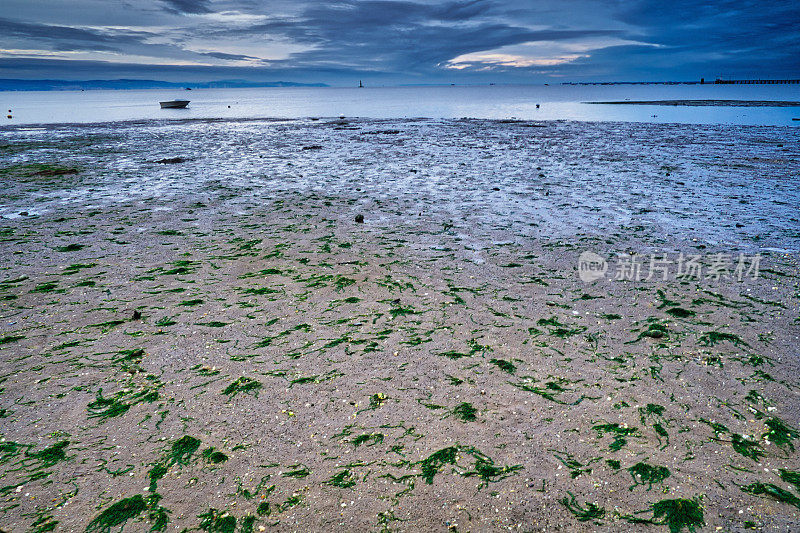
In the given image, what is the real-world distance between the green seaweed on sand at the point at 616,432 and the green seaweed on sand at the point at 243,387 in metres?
3.65

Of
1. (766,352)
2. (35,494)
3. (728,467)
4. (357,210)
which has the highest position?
(357,210)

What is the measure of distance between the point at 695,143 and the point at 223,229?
85.1 feet

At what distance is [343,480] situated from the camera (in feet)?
12.2

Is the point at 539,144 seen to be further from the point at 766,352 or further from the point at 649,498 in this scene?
the point at 649,498

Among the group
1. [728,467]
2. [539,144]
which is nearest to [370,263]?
[728,467]

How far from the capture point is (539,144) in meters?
25.7

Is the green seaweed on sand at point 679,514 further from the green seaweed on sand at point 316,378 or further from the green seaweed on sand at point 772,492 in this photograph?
the green seaweed on sand at point 316,378

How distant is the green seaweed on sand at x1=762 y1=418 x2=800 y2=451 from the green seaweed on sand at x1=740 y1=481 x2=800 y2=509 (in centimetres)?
64

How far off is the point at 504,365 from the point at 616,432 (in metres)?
1.42

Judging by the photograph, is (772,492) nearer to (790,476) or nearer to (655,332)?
(790,476)

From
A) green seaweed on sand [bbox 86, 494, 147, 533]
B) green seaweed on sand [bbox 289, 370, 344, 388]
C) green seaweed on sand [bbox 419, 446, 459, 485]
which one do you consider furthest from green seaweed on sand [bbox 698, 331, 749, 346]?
green seaweed on sand [bbox 86, 494, 147, 533]

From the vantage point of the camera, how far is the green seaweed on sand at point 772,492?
3445 mm

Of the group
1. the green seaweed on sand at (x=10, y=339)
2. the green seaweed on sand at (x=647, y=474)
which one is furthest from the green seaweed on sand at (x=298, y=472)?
the green seaweed on sand at (x=10, y=339)

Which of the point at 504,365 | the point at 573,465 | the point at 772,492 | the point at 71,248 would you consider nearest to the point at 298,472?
the point at 573,465
